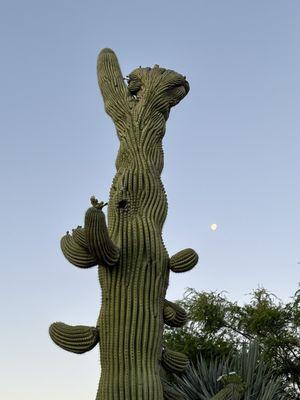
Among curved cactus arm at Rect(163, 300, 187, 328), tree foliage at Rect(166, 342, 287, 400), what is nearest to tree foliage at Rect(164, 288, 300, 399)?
tree foliage at Rect(166, 342, 287, 400)

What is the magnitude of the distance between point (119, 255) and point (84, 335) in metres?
0.84

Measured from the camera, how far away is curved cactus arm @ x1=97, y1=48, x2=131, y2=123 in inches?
302

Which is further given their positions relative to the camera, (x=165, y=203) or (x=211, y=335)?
(x=211, y=335)

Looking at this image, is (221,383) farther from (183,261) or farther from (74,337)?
(74,337)

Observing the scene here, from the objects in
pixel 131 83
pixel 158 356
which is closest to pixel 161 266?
pixel 158 356

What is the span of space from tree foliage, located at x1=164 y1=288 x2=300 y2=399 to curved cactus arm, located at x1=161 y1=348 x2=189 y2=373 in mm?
8466

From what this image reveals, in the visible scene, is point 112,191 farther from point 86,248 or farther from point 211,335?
point 211,335

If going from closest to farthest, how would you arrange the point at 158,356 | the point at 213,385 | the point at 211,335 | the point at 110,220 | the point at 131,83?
the point at 158,356 → the point at 110,220 → the point at 131,83 → the point at 213,385 → the point at 211,335

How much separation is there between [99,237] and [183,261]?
1.17 m

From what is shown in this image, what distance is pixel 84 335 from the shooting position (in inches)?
242

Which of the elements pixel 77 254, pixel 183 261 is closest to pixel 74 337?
A: pixel 77 254

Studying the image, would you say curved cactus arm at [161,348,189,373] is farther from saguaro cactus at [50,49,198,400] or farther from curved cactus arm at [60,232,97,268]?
curved cactus arm at [60,232,97,268]

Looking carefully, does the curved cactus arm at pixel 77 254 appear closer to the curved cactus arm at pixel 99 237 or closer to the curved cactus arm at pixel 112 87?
the curved cactus arm at pixel 99 237

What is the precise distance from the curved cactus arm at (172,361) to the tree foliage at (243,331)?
847cm
